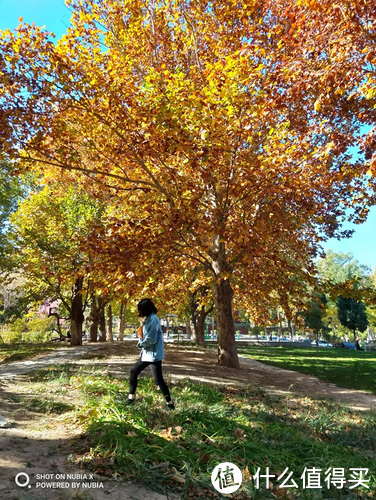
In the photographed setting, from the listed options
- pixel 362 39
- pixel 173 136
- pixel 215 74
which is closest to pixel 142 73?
pixel 215 74

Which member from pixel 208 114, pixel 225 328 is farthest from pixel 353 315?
pixel 208 114

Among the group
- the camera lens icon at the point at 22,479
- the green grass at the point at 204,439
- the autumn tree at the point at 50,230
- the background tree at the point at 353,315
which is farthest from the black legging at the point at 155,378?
the background tree at the point at 353,315

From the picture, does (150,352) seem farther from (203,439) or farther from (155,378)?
(203,439)

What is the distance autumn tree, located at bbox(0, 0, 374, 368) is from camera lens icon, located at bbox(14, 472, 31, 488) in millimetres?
6870

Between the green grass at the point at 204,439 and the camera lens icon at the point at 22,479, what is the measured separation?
53cm

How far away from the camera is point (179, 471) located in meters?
3.58

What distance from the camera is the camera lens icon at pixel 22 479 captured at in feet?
10.0

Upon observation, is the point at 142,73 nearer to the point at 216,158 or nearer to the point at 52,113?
the point at 52,113

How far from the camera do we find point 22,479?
124 inches

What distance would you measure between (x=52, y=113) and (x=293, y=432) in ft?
31.9

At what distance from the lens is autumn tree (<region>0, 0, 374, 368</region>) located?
8.77 metres

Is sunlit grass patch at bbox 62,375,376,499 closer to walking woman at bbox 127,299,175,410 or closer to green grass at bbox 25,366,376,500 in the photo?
green grass at bbox 25,366,376,500

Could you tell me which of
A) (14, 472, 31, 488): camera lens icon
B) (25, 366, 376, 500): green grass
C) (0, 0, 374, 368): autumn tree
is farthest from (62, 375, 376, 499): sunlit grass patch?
(0, 0, 374, 368): autumn tree

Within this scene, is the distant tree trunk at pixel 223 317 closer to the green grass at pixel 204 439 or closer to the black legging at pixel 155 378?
the green grass at pixel 204 439
